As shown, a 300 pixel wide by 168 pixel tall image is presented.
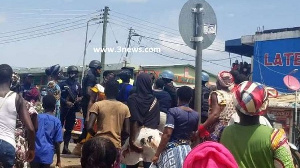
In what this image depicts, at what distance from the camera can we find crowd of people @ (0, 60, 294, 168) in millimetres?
3297

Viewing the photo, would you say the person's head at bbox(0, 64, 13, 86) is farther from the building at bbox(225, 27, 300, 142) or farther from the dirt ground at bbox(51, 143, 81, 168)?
the building at bbox(225, 27, 300, 142)

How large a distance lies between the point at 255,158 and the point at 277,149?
6.4 inches

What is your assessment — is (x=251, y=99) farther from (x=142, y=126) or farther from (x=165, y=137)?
(x=142, y=126)

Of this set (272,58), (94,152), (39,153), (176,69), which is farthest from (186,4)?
(176,69)

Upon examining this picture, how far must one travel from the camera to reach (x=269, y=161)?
333 cm

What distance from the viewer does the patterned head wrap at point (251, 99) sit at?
11.3 ft

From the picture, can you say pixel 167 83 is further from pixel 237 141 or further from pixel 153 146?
pixel 237 141

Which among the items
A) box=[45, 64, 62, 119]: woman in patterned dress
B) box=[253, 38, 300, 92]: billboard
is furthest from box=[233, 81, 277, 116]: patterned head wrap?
box=[253, 38, 300, 92]: billboard

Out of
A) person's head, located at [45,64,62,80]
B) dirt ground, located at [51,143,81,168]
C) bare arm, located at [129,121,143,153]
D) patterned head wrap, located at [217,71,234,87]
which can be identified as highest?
person's head, located at [45,64,62,80]

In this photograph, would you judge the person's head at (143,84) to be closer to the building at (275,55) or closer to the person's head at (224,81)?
the person's head at (224,81)

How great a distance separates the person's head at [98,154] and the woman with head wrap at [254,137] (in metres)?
1.03

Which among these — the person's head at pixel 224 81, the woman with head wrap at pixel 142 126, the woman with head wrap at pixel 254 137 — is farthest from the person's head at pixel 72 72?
the woman with head wrap at pixel 254 137

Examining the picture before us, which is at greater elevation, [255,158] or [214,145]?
[214,145]

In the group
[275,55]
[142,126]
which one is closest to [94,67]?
[142,126]
